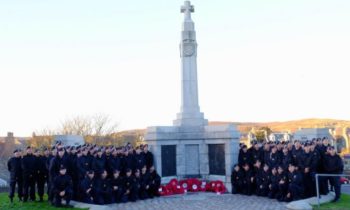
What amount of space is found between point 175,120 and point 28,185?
21.4 ft

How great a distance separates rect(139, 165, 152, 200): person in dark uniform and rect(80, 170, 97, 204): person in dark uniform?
1969 mm

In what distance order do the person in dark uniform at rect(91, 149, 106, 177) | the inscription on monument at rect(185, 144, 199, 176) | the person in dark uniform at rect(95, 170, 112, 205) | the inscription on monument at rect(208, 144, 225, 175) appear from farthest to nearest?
the inscription on monument at rect(185, 144, 199, 176), the inscription on monument at rect(208, 144, 225, 175), the person in dark uniform at rect(91, 149, 106, 177), the person in dark uniform at rect(95, 170, 112, 205)

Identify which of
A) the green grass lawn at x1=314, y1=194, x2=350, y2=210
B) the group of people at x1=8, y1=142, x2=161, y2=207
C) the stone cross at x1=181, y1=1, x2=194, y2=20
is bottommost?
the green grass lawn at x1=314, y1=194, x2=350, y2=210

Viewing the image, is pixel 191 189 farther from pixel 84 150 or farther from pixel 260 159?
pixel 84 150

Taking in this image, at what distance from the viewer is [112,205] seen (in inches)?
507

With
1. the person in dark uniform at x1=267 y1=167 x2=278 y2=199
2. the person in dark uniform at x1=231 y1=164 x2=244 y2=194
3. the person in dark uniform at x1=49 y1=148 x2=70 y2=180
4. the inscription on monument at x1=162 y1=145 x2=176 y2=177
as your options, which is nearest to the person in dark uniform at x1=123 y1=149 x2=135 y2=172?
the inscription on monument at x1=162 y1=145 x2=176 y2=177

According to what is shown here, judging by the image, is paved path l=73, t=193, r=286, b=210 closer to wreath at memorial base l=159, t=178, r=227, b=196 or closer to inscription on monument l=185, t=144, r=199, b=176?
wreath at memorial base l=159, t=178, r=227, b=196

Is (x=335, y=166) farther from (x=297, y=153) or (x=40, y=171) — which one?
(x=40, y=171)

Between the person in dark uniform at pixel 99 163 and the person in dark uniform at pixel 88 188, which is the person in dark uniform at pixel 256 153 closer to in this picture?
the person in dark uniform at pixel 99 163

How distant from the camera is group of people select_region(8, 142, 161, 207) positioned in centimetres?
1284

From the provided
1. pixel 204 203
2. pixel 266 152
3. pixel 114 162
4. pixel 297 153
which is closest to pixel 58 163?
pixel 114 162

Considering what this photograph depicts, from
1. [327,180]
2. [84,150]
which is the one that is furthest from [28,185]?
[327,180]

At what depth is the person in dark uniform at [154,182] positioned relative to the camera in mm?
14672

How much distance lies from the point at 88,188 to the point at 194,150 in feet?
17.7
